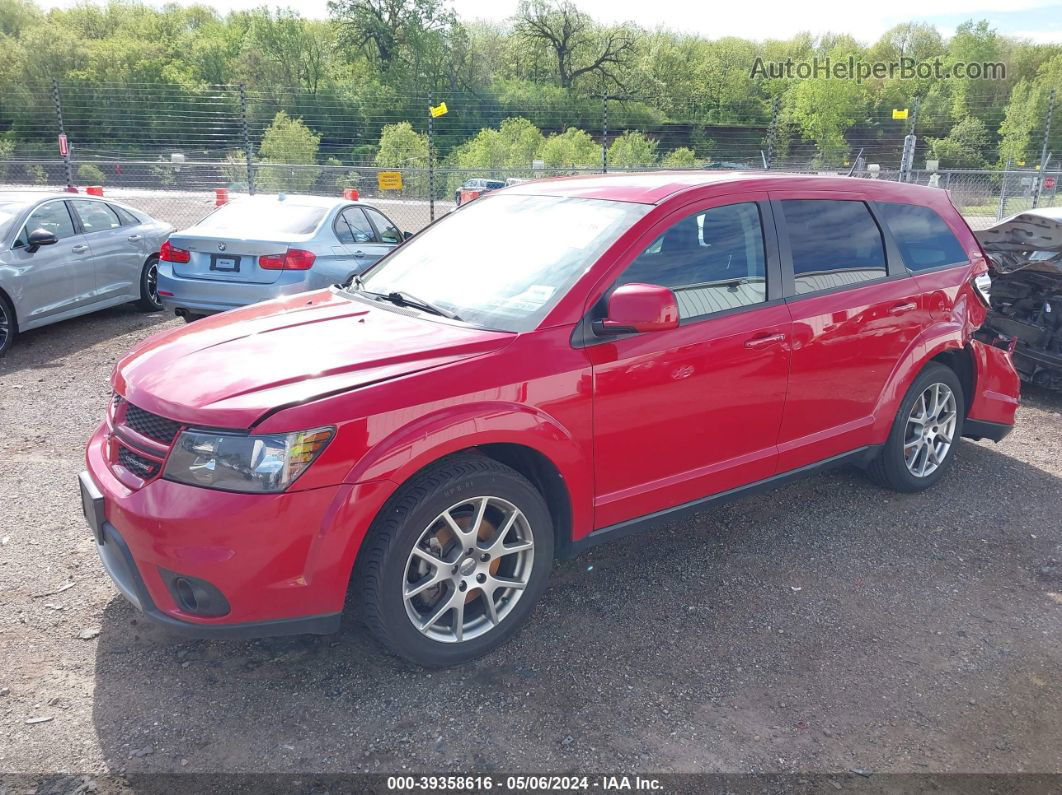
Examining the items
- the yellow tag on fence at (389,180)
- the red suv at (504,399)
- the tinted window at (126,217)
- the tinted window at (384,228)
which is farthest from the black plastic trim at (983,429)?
the yellow tag on fence at (389,180)

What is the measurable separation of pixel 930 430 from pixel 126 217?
8610mm

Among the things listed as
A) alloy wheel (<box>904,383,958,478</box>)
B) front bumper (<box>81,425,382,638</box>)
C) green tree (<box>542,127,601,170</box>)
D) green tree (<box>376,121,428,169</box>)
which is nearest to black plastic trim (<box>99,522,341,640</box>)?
front bumper (<box>81,425,382,638</box>)

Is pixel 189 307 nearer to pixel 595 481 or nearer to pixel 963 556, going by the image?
pixel 595 481

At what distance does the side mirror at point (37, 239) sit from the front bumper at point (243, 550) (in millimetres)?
6101

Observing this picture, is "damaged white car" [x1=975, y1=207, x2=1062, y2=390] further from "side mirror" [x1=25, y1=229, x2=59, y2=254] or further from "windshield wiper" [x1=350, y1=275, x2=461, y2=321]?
"side mirror" [x1=25, y1=229, x2=59, y2=254]

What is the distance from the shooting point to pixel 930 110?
5216 cm

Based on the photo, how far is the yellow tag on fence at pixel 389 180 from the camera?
14.8 meters

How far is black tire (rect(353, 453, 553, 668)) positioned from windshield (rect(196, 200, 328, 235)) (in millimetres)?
5555

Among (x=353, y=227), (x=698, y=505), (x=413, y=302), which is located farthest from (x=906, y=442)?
(x=353, y=227)

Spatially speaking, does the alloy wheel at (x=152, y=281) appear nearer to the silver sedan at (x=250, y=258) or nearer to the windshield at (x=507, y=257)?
the silver sedan at (x=250, y=258)

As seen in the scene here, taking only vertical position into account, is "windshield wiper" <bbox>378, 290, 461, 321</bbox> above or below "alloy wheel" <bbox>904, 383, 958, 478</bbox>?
above

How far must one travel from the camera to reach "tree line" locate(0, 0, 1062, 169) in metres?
26.3

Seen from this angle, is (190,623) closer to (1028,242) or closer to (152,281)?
(1028,242)

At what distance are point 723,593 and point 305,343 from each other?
2.18m
